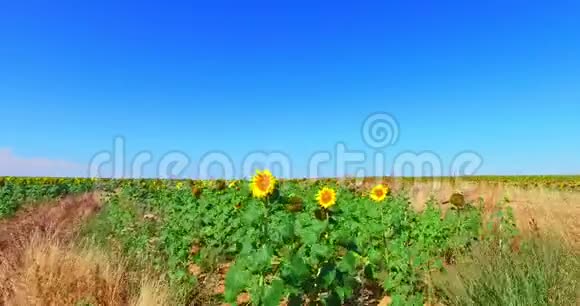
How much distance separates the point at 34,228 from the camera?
8203 mm

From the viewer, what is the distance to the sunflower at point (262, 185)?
3.84 metres

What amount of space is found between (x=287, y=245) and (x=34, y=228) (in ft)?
19.1

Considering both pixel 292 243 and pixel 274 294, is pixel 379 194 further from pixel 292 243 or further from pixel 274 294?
pixel 274 294

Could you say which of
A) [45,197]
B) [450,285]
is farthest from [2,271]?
[45,197]

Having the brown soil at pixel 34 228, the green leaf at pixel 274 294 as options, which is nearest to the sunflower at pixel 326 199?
the green leaf at pixel 274 294

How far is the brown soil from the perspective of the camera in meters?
5.17

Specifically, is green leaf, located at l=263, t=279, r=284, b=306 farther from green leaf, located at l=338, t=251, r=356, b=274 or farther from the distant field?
green leaf, located at l=338, t=251, r=356, b=274

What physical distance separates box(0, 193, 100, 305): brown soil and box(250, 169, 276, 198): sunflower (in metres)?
2.41

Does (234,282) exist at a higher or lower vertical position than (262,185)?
lower

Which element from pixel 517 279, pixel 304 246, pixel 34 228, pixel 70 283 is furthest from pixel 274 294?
pixel 34 228

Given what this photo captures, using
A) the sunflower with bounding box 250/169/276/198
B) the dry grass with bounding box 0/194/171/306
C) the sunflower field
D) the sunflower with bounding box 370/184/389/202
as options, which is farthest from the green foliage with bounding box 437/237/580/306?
the dry grass with bounding box 0/194/171/306

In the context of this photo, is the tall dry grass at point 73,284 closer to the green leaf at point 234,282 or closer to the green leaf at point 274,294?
the green leaf at point 234,282

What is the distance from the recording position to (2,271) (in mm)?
5172

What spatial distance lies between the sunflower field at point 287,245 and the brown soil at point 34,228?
0.63 metres
